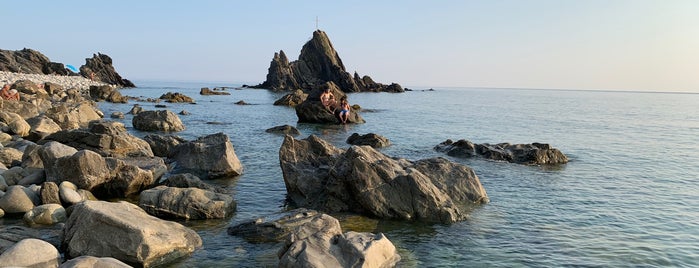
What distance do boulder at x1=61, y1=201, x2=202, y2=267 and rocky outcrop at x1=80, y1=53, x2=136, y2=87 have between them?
13504cm

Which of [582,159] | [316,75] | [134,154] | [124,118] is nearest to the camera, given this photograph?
[134,154]

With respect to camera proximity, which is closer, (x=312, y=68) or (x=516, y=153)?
(x=516, y=153)

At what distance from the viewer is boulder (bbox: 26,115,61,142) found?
74.8ft

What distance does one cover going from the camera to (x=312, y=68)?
158 m

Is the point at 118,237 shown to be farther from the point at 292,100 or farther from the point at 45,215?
the point at 292,100

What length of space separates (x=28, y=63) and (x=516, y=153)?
126809 millimetres

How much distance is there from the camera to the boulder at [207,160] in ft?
61.7

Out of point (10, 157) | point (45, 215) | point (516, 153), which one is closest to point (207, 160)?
point (10, 157)

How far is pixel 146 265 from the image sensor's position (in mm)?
9734

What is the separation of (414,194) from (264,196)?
567 centimetres

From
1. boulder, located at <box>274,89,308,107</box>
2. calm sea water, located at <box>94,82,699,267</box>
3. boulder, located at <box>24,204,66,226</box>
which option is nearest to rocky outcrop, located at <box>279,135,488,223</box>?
calm sea water, located at <box>94,82,699,267</box>

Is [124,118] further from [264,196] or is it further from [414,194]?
[414,194]

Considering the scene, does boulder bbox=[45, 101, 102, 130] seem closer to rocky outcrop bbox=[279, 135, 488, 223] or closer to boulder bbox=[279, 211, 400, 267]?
rocky outcrop bbox=[279, 135, 488, 223]

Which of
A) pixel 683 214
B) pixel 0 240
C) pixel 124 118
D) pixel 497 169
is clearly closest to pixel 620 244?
pixel 683 214
